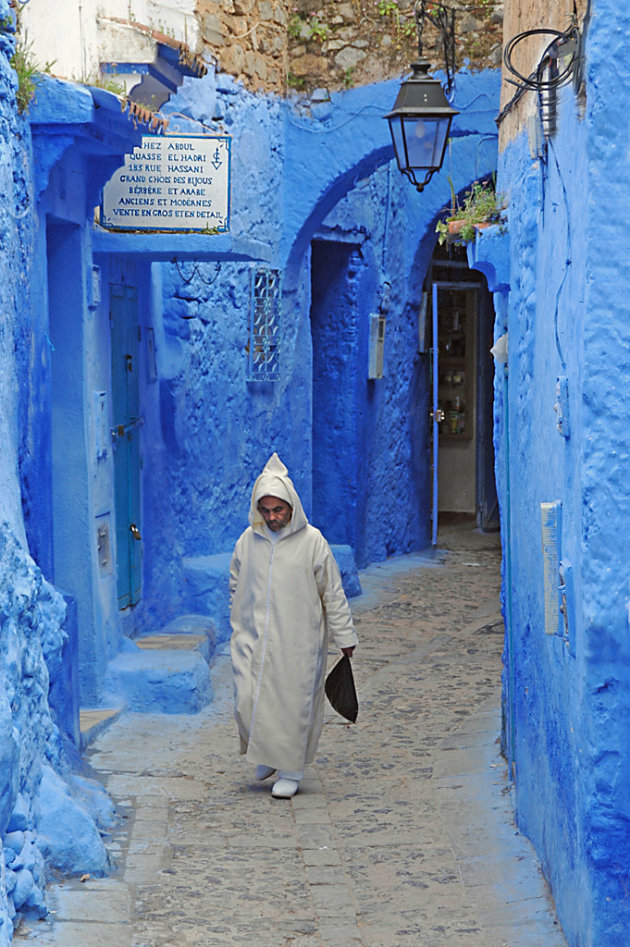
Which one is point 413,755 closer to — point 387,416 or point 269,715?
point 269,715

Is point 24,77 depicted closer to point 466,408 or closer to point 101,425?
point 101,425

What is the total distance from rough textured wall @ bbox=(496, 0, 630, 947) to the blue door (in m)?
3.95

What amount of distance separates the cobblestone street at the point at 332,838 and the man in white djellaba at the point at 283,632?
0.25 metres

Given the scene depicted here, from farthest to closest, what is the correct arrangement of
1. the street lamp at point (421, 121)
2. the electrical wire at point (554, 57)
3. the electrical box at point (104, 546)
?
1. the street lamp at point (421, 121)
2. the electrical box at point (104, 546)
3. the electrical wire at point (554, 57)

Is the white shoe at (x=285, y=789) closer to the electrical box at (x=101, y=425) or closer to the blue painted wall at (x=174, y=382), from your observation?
the blue painted wall at (x=174, y=382)

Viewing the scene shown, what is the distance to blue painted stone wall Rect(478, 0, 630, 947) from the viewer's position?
3799 millimetres

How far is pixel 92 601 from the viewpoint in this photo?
743cm

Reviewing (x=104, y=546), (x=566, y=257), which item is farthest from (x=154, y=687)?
(x=566, y=257)

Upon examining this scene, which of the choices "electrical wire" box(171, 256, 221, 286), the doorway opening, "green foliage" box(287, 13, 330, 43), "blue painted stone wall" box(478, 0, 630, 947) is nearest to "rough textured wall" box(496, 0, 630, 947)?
"blue painted stone wall" box(478, 0, 630, 947)

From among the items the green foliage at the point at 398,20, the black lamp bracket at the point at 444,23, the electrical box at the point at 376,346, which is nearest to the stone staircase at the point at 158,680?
the black lamp bracket at the point at 444,23

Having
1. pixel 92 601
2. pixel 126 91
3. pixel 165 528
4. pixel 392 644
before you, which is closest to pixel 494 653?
pixel 392 644

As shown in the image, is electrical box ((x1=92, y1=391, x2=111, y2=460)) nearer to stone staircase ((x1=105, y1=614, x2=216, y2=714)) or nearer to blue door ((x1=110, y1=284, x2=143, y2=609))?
blue door ((x1=110, y1=284, x2=143, y2=609))

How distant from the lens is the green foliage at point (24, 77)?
5758 mm

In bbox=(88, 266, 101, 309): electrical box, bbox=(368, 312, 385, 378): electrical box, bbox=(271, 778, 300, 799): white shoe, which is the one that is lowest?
bbox=(271, 778, 300, 799): white shoe
